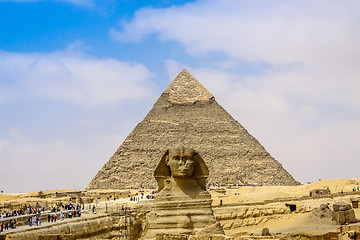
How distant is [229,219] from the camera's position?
55.0 feet

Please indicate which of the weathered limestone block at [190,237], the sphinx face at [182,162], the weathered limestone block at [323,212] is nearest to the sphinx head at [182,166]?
the sphinx face at [182,162]

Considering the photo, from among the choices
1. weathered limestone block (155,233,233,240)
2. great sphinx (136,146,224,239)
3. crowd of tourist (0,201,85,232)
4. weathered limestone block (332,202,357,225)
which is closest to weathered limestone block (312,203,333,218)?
weathered limestone block (332,202,357,225)

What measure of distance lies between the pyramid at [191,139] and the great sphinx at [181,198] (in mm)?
142275

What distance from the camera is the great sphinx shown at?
10.4m

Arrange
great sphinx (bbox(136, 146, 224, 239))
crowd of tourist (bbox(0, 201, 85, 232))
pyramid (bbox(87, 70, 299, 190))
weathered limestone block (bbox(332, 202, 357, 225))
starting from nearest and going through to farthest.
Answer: weathered limestone block (bbox(332, 202, 357, 225)) < great sphinx (bbox(136, 146, 224, 239)) < crowd of tourist (bbox(0, 201, 85, 232)) < pyramid (bbox(87, 70, 299, 190))

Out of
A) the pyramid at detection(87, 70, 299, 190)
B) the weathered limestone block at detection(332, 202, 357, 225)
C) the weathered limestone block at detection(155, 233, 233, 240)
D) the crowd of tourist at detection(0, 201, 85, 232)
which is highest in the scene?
the pyramid at detection(87, 70, 299, 190)

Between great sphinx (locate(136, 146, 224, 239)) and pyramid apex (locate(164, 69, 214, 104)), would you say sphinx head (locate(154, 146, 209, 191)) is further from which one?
pyramid apex (locate(164, 69, 214, 104))

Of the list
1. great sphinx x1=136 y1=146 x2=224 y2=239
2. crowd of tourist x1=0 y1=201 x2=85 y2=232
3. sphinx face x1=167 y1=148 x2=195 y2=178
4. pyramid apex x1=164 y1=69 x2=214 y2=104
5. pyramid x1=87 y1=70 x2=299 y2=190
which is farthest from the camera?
pyramid apex x1=164 y1=69 x2=214 y2=104

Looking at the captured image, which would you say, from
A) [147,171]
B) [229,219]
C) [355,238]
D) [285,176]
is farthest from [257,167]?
[355,238]

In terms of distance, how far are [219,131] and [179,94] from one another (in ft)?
47.6

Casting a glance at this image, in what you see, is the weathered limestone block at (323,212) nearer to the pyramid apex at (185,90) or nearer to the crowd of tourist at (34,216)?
the crowd of tourist at (34,216)

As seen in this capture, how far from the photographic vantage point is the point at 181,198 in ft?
35.2

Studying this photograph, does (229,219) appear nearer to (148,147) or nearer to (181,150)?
(181,150)

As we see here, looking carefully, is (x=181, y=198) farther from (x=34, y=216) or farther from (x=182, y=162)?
(x=34, y=216)
